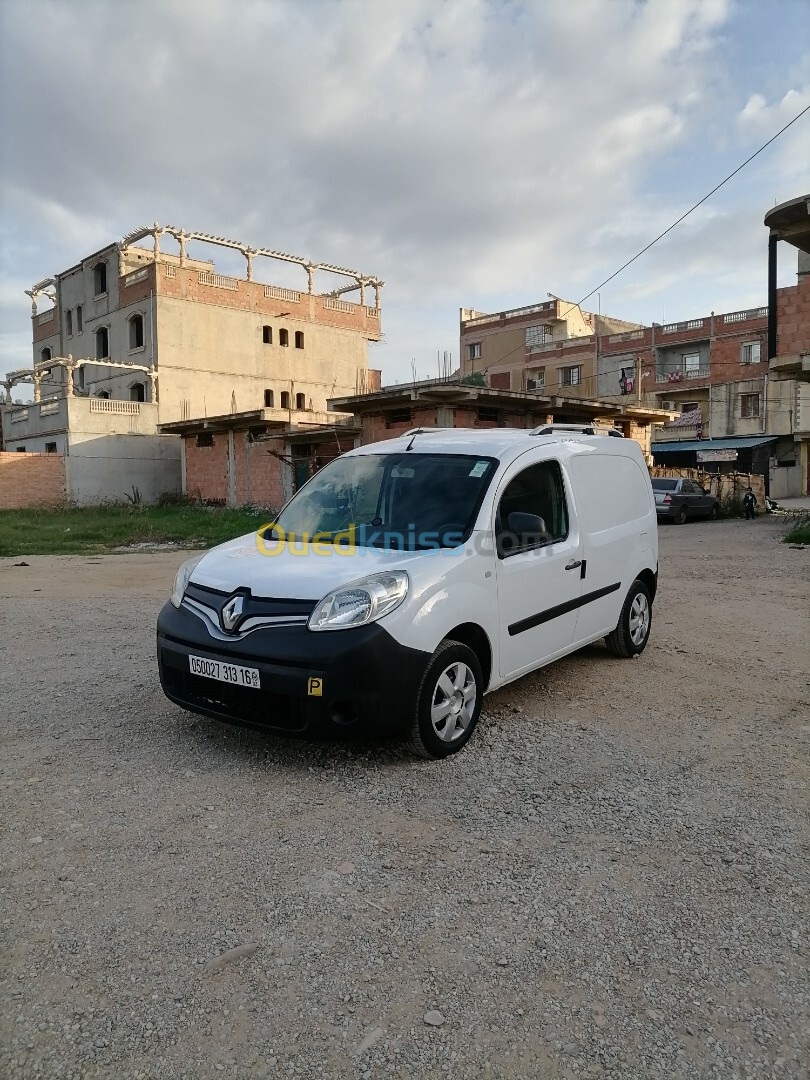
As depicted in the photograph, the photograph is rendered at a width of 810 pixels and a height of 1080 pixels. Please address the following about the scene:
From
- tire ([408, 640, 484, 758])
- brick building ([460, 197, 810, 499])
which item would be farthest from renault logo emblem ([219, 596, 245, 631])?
brick building ([460, 197, 810, 499])

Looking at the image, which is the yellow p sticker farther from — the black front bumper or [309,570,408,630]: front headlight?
[309,570,408,630]: front headlight

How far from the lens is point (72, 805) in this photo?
3379 mm

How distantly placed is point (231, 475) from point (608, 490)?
24236mm

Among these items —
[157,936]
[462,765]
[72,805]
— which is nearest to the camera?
[157,936]

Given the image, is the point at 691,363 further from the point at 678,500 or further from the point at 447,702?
the point at 447,702

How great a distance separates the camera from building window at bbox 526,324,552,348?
162 feet

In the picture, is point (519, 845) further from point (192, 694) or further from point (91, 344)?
point (91, 344)

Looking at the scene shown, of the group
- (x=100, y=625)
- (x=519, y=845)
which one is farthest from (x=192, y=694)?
(x=100, y=625)

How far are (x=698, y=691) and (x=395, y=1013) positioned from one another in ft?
12.3

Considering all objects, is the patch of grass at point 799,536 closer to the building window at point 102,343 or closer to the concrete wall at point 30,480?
the concrete wall at point 30,480

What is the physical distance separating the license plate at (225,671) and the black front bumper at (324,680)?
3cm

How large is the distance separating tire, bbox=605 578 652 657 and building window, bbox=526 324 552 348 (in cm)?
4533

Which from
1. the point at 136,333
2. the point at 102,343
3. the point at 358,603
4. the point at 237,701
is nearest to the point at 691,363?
the point at 136,333

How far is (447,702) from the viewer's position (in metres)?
3.88
